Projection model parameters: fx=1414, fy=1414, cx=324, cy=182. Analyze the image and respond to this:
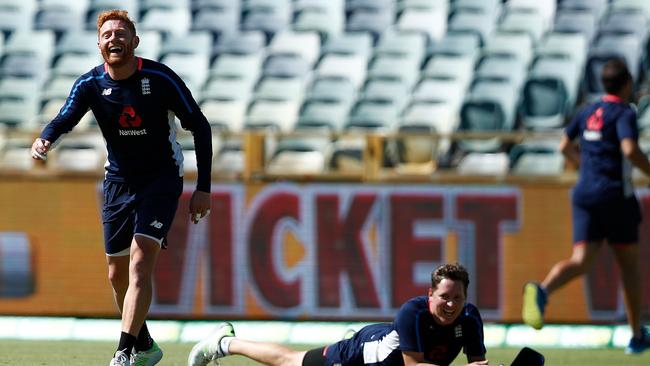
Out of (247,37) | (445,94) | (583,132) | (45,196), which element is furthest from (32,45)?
(583,132)

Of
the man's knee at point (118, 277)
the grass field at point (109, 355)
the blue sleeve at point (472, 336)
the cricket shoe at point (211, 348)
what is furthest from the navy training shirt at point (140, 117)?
the blue sleeve at point (472, 336)

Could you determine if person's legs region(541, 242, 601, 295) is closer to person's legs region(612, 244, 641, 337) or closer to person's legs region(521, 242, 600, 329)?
person's legs region(521, 242, 600, 329)

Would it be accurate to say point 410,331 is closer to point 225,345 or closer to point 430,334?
point 430,334

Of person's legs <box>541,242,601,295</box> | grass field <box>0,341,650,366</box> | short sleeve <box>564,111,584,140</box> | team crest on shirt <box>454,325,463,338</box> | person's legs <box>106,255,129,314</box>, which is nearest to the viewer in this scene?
team crest on shirt <box>454,325,463,338</box>

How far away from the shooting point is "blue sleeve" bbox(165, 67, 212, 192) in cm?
823

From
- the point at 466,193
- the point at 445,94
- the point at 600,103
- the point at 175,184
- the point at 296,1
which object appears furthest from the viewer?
the point at 296,1

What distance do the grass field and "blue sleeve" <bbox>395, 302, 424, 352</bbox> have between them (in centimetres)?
262

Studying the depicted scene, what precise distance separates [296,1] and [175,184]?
35.5ft

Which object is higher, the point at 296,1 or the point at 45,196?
the point at 296,1

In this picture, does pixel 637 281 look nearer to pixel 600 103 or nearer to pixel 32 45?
pixel 600 103

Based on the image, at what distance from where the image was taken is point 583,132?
10273 millimetres

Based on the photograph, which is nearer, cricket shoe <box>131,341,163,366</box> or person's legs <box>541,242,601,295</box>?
cricket shoe <box>131,341,163,366</box>

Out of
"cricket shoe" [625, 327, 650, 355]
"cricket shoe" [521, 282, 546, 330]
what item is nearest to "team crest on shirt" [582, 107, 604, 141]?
"cricket shoe" [521, 282, 546, 330]

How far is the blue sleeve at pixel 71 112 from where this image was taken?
27.0 ft
